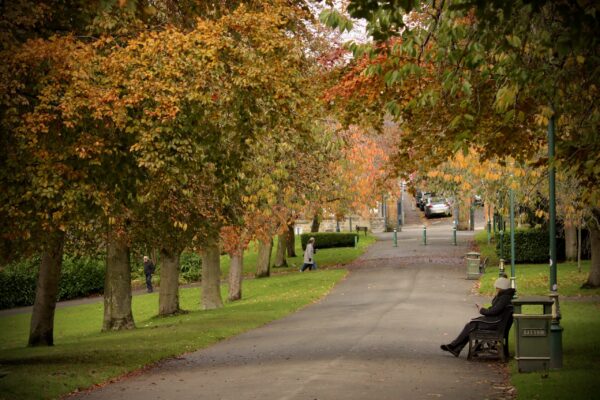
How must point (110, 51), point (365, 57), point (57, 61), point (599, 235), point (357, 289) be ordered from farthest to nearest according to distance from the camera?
point (357, 289) → point (599, 235) → point (365, 57) → point (110, 51) → point (57, 61)

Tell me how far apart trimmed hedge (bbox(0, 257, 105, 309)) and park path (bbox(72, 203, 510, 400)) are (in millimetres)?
Result: 18597

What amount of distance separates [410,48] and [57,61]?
19.1ft

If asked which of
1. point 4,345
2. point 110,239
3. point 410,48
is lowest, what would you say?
point 4,345

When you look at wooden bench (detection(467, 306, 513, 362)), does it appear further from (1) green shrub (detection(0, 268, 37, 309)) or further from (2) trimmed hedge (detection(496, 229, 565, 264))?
(1) green shrub (detection(0, 268, 37, 309))

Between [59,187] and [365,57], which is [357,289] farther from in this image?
[59,187]

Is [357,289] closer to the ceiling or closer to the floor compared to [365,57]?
closer to the floor

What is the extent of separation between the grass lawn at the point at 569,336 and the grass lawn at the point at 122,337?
661 cm

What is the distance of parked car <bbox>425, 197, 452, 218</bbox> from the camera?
85.7m

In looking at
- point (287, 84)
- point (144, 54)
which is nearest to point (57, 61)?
point (144, 54)

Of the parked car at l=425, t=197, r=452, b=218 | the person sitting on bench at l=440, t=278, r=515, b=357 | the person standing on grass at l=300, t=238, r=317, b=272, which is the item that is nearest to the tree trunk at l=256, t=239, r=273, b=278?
the person standing on grass at l=300, t=238, r=317, b=272

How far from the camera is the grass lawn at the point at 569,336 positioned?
14.0 metres

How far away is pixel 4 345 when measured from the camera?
3291 centimetres

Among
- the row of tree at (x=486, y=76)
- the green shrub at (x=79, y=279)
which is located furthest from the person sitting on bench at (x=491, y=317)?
the green shrub at (x=79, y=279)

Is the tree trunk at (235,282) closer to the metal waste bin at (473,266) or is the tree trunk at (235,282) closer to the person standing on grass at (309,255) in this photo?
the metal waste bin at (473,266)
